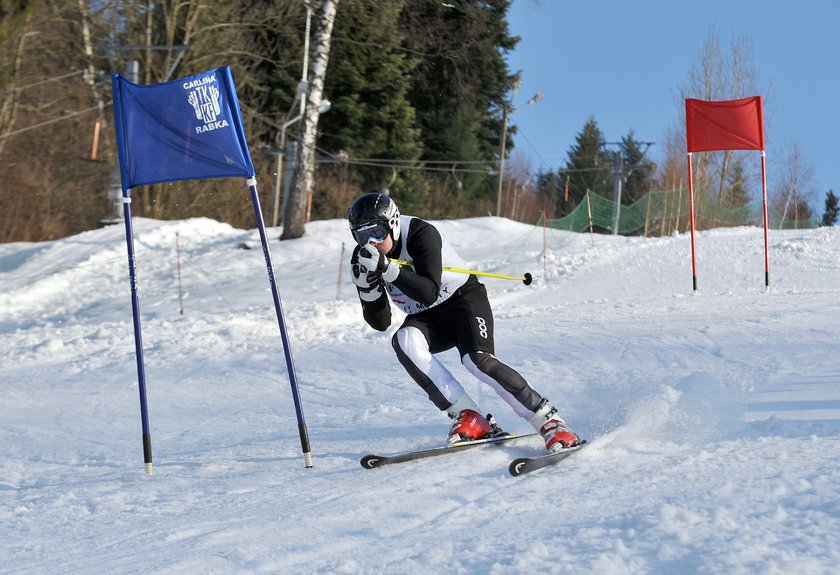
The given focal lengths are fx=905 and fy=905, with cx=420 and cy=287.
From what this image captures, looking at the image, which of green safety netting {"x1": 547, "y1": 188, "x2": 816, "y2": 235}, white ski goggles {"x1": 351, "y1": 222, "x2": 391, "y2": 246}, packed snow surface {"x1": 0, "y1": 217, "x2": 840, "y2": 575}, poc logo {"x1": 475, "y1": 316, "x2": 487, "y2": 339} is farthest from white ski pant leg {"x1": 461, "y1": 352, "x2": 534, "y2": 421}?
green safety netting {"x1": 547, "y1": 188, "x2": 816, "y2": 235}

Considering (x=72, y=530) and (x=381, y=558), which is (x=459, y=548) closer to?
(x=381, y=558)

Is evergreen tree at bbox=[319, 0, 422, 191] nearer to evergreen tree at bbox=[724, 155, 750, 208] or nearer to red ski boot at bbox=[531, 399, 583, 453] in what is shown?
evergreen tree at bbox=[724, 155, 750, 208]

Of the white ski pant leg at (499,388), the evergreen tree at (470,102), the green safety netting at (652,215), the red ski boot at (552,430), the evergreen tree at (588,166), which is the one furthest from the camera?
the evergreen tree at (588,166)

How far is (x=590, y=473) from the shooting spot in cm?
455

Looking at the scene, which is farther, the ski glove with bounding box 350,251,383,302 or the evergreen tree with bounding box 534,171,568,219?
the evergreen tree with bounding box 534,171,568,219

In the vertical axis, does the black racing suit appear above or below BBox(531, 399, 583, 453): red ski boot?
above

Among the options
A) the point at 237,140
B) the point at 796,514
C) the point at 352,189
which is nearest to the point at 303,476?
the point at 237,140

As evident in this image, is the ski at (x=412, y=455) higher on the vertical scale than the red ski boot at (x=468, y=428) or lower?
lower

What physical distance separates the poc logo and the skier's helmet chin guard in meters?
0.71

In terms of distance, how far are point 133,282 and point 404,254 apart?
1.94 metres

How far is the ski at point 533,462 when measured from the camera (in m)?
4.59

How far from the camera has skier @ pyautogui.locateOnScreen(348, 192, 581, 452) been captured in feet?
16.4

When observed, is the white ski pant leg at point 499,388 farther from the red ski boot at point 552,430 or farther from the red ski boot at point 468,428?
the red ski boot at point 468,428

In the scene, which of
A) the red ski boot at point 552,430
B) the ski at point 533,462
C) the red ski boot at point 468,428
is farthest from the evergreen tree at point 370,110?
the ski at point 533,462
